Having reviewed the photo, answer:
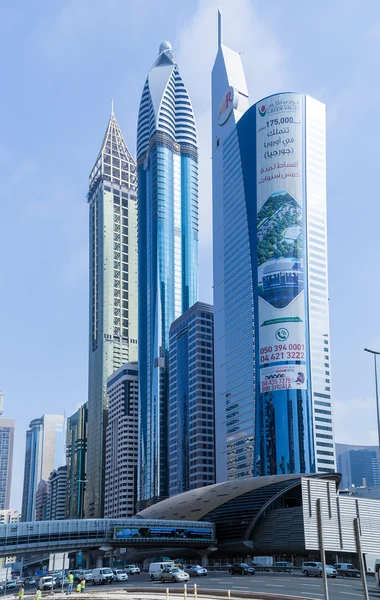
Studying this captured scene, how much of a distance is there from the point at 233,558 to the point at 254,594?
363 ft

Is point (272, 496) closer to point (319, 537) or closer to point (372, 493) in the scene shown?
point (372, 493)

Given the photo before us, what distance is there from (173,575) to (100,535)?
72213mm

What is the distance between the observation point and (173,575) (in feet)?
265

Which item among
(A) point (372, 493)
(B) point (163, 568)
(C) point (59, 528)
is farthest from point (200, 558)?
(B) point (163, 568)

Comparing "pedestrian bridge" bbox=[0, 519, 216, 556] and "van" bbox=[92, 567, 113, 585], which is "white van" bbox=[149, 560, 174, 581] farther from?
"pedestrian bridge" bbox=[0, 519, 216, 556]

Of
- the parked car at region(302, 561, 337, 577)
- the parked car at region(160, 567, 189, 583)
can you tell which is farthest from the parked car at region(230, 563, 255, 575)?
the parked car at region(160, 567, 189, 583)

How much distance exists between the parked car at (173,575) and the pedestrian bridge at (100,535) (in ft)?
203

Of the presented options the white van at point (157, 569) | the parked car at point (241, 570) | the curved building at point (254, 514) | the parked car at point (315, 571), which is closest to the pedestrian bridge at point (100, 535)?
the curved building at point (254, 514)

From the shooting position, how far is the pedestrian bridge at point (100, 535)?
5423 inches

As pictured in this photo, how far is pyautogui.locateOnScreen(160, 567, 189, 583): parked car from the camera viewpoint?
263 feet

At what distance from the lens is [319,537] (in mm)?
27891

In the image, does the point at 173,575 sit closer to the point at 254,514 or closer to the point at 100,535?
the point at 100,535

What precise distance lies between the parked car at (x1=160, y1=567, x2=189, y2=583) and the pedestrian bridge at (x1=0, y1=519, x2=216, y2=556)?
62005mm

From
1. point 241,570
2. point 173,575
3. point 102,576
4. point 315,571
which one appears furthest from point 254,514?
point 173,575
